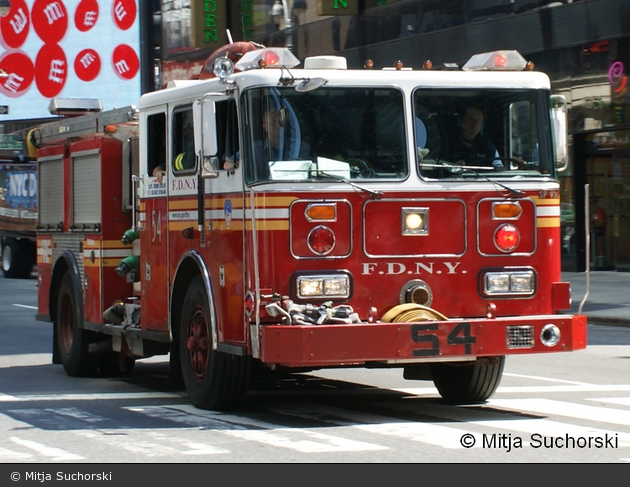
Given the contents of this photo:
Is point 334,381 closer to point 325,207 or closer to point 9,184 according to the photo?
point 325,207

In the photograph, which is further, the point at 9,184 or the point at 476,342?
the point at 9,184

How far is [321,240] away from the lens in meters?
9.45

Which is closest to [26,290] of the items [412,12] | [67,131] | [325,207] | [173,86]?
[412,12]

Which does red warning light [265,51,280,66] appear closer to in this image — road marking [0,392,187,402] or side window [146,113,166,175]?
side window [146,113,166,175]

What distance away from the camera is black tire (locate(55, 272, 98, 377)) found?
13.0m

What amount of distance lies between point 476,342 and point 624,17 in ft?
54.9

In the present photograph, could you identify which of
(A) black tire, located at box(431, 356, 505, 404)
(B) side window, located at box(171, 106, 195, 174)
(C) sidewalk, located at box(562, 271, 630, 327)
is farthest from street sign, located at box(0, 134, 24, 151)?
(A) black tire, located at box(431, 356, 505, 404)

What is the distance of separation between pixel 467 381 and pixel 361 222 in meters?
1.97

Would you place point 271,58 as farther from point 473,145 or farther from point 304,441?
point 304,441

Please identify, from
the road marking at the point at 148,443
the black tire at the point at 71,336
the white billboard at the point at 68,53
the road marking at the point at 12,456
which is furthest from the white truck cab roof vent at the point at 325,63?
the white billboard at the point at 68,53

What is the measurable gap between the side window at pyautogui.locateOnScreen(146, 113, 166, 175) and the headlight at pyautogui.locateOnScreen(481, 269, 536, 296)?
3.04 metres

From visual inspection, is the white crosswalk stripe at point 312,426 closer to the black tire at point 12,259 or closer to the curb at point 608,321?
the curb at point 608,321

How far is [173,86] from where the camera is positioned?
1100cm

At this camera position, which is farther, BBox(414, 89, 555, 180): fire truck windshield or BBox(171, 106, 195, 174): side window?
BBox(171, 106, 195, 174): side window
